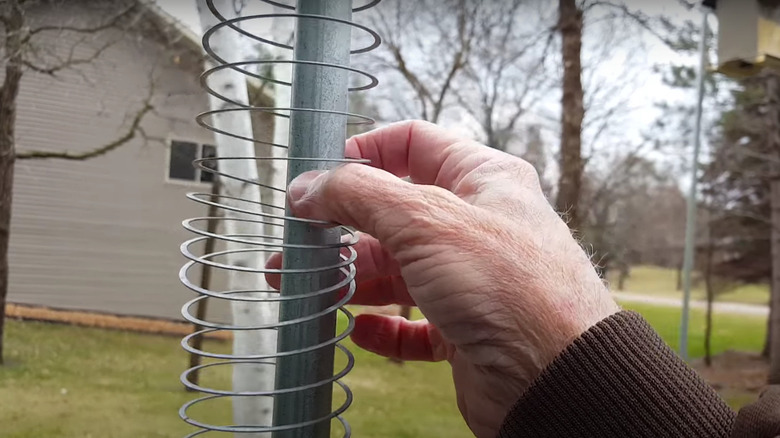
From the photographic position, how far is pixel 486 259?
0.32m

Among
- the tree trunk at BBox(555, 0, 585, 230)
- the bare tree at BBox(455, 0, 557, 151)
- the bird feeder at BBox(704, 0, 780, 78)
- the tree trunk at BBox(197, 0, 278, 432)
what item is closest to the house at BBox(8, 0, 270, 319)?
the tree trunk at BBox(197, 0, 278, 432)

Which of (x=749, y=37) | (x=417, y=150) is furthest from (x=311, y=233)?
(x=749, y=37)

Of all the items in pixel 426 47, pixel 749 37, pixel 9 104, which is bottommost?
pixel 9 104

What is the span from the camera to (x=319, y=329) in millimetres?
316

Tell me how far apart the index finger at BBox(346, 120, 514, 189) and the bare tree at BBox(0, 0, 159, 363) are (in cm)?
184

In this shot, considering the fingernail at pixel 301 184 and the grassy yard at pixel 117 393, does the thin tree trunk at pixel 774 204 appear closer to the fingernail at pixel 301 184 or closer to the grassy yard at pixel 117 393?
the grassy yard at pixel 117 393

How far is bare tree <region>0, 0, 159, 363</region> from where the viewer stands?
1.95 metres

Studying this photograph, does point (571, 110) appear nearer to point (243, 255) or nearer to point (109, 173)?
point (243, 255)

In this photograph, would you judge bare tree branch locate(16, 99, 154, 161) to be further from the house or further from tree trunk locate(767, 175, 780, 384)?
tree trunk locate(767, 175, 780, 384)

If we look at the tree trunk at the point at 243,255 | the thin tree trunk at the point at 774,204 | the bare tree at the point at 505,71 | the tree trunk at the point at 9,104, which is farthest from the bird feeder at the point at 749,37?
the tree trunk at the point at 9,104

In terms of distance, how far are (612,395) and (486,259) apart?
0.35 feet

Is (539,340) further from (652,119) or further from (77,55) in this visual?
(652,119)

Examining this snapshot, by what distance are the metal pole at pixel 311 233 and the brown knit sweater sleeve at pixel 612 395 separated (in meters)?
0.12

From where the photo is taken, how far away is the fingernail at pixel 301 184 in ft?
1.01
